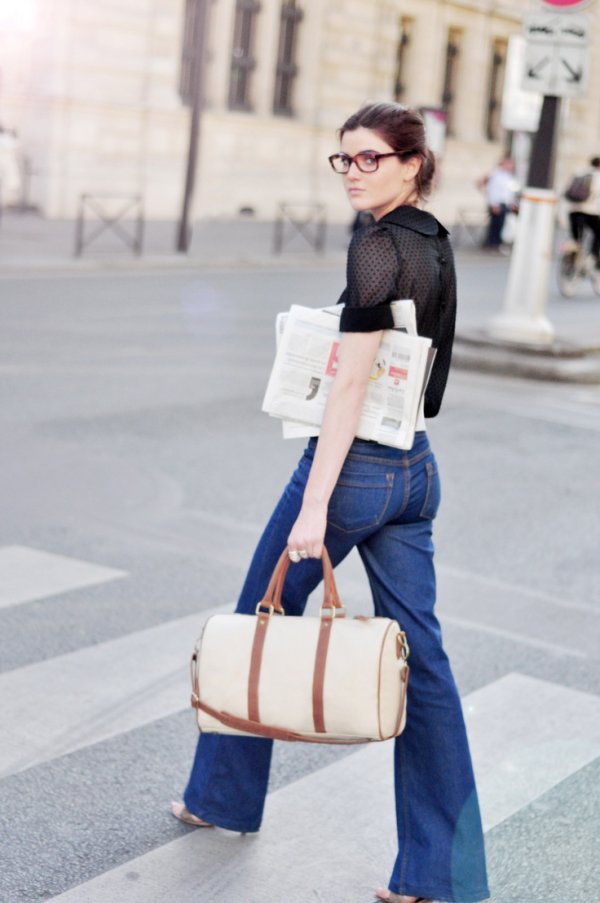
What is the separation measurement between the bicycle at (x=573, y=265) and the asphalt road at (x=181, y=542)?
327 inches

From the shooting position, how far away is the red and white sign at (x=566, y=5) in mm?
12383

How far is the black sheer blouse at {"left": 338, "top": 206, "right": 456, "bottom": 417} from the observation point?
312cm

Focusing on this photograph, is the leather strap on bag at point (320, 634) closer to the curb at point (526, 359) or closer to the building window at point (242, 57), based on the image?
the curb at point (526, 359)

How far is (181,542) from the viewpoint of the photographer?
644cm

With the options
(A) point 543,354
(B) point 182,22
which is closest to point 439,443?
(A) point 543,354

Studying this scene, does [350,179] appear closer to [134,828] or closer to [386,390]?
[386,390]

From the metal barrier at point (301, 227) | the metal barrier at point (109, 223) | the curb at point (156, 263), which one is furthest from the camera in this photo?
the metal barrier at point (301, 227)

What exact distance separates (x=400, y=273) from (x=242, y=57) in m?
30.0

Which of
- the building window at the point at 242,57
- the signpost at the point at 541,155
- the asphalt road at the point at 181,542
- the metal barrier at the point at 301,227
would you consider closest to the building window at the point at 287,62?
the building window at the point at 242,57

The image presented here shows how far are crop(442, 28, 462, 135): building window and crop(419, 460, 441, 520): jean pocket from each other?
3729cm

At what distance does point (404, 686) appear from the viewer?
10.4 ft

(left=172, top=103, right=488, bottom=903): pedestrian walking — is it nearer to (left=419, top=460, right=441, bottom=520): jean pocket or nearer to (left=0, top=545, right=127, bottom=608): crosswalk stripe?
(left=419, top=460, right=441, bottom=520): jean pocket

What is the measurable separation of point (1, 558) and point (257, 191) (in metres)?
26.5

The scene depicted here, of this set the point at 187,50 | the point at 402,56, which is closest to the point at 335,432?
the point at 187,50
